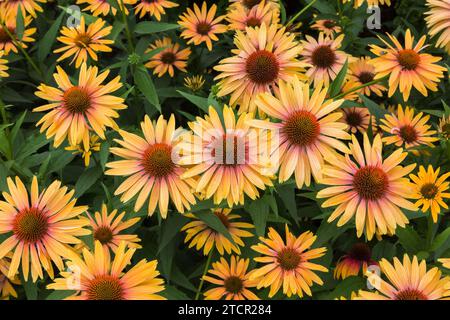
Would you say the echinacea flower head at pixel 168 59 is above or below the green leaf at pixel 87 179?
above

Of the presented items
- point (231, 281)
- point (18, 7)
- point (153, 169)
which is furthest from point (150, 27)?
point (231, 281)

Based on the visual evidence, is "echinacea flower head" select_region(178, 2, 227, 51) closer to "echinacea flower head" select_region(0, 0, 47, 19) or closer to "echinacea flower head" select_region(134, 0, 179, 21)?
"echinacea flower head" select_region(134, 0, 179, 21)

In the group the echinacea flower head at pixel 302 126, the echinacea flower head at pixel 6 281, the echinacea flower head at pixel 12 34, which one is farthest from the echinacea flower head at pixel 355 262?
the echinacea flower head at pixel 12 34

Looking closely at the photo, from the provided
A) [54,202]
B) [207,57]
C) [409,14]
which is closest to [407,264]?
[54,202]

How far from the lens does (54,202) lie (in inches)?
71.1

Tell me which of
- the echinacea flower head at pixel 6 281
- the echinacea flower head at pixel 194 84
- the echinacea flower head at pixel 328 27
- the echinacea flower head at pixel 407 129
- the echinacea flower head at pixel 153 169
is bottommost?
the echinacea flower head at pixel 6 281

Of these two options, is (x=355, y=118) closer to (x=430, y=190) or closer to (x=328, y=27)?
(x=328, y=27)

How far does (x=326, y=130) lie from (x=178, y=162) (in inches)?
20.9

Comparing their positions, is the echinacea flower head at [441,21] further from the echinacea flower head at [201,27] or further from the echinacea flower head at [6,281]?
the echinacea flower head at [6,281]

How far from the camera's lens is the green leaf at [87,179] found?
6.69 feet

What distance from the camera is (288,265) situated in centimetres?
191

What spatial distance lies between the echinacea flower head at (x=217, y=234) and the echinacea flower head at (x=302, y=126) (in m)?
0.39

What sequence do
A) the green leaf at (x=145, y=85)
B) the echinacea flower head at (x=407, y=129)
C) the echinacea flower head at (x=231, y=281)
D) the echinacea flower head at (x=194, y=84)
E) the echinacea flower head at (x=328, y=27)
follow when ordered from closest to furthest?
the echinacea flower head at (x=231, y=281), the green leaf at (x=145, y=85), the echinacea flower head at (x=407, y=129), the echinacea flower head at (x=194, y=84), the echinacea flower head at (x=328, y=27)
